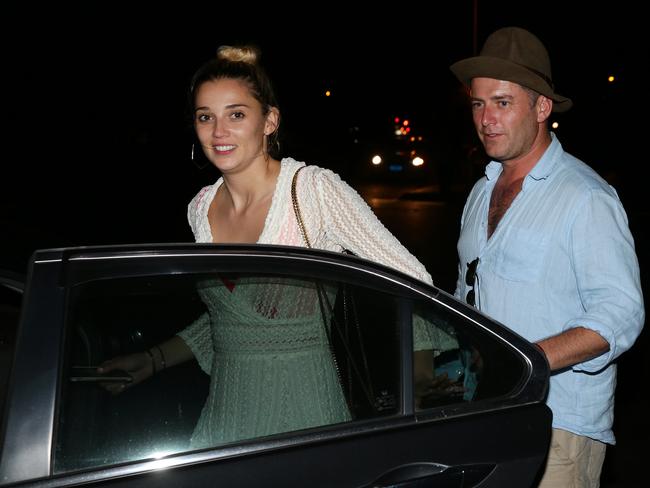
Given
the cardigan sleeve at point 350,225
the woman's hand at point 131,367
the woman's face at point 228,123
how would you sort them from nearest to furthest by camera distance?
1. the woman's hand at point 131,367
2. the cardigan sleeve at point 350,225
3. the woman's face at point 228,123

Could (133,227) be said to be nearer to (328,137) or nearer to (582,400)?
(582,400)

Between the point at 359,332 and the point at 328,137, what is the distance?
113ft

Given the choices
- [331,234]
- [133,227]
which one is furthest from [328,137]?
[331,234]

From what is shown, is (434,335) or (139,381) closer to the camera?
(139,381)

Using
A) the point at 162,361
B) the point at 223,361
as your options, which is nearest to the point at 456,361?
the point at 223,361

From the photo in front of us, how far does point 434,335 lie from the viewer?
1887 mm

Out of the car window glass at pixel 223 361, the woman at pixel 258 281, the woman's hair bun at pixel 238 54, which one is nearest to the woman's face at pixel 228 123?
the woman at pixel 258 281

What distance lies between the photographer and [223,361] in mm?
1953

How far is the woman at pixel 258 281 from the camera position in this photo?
5.80 ft

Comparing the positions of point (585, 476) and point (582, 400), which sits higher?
point (582, 400)

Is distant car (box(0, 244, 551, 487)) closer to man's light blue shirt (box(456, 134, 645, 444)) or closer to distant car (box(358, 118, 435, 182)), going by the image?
man's light blue shirt (box(456, 134, 645, 444))

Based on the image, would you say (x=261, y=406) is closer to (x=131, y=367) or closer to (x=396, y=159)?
(x=131, y=367)

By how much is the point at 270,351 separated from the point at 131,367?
0.41m

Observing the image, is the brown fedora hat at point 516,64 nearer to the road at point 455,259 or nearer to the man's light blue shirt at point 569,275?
the man's light blue shirt at point 569,275
